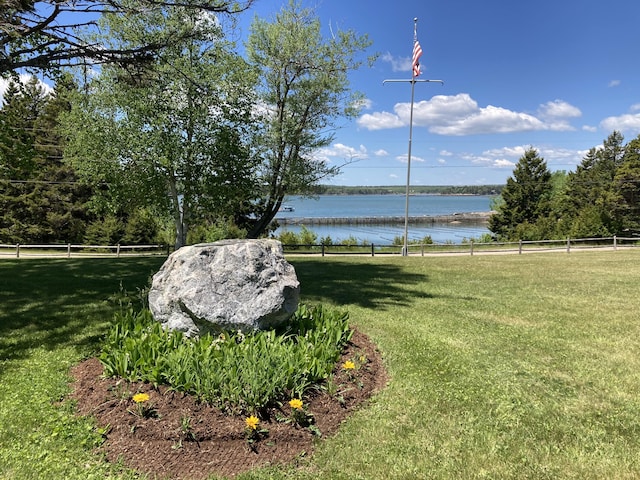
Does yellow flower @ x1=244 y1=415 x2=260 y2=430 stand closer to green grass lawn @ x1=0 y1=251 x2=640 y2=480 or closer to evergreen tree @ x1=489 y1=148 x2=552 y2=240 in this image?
green grass lawn @ x1=0 y1=251 x2=640 y2=480

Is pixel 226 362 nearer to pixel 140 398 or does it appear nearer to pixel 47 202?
pixel 140 398

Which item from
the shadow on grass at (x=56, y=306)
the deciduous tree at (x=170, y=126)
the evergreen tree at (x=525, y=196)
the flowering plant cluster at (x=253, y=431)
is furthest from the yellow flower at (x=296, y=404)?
the evergreen tree at (x=525, y=196)

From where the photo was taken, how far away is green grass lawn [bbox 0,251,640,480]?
3.09 metres

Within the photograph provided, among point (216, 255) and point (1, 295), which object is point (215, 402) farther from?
point (1, 295)

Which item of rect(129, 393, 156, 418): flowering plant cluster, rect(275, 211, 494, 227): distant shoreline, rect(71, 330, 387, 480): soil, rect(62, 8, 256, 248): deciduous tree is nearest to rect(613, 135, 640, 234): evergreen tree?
rect(62, 8, 256, 248): deciduous tree

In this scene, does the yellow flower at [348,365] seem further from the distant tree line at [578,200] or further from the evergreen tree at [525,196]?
the evergreen tree at [525,196]

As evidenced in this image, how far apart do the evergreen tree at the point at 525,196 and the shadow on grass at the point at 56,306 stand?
44.2 meters

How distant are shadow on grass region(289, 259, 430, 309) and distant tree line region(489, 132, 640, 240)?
76.0 feet

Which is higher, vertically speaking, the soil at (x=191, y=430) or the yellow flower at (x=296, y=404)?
the yellow flower at (x=296, y=404)

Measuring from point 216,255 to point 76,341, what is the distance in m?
2.44

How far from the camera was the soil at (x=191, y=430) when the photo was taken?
3.04 meters

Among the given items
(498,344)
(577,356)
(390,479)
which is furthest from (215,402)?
(577,356)

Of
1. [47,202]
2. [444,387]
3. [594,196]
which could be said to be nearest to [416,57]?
[444,387]

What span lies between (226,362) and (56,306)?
198 inches
